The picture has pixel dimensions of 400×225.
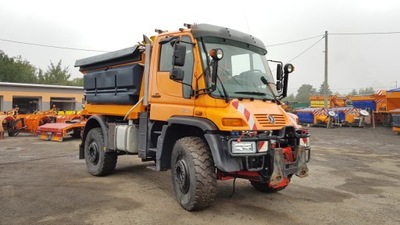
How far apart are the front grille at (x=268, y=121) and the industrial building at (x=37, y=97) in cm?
2738

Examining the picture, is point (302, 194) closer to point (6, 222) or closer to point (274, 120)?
point (274, 120)

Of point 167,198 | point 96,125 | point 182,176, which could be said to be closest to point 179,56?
point 182,176

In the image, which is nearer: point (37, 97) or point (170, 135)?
point (170, 135)

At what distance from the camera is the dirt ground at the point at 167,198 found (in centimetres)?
486

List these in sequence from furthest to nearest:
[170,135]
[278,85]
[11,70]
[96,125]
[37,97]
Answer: [11,70], [37,97], [96,125], [278,85], [170,135]

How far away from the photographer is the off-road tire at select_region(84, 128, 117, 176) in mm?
7465

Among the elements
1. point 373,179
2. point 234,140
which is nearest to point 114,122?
point 234,140

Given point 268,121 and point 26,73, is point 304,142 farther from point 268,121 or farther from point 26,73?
point 26,73

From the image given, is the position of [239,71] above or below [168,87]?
above

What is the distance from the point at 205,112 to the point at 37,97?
31902 millimetres

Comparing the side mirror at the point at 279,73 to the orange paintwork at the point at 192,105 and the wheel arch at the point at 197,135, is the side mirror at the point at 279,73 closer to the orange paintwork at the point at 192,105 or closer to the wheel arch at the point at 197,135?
the orange paintwork at the point at 192,105

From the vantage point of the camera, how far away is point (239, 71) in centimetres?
547

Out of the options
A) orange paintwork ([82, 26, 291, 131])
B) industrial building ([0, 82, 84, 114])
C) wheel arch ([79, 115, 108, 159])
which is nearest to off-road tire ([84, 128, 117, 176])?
wheel arch ([79, 115, 108, 159])

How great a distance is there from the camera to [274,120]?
16.8 feet
